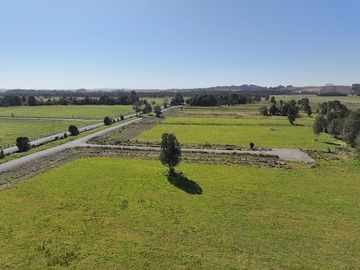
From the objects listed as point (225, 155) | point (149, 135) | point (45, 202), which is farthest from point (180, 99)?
point (45, 202)

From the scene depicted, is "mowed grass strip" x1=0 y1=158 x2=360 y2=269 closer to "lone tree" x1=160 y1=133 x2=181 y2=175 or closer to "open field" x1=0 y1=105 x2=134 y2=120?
"lone tree" x1=160 y1=133 x2=181 y2=175

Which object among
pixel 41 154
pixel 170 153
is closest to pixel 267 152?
pixel 170 153

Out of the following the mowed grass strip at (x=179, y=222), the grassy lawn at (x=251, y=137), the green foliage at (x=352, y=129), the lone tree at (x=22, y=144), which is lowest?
the mowed grass strip at (x=179, y=222)

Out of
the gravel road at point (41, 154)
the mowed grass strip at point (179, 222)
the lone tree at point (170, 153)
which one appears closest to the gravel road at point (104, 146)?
the gravel road at point (41, 154)

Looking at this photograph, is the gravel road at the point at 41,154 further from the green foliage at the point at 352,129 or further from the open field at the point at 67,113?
the green foliage at the point at 352,129

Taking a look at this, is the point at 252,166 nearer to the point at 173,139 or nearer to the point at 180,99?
the point at 173,139

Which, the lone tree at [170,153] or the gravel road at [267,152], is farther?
the gravel road at [267,152]

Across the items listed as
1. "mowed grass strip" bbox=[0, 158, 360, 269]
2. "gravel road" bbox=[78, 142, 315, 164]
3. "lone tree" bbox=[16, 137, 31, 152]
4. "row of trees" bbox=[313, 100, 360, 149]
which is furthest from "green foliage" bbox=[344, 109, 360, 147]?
"lone tree" bbox=[16, 137, 31, 152]
